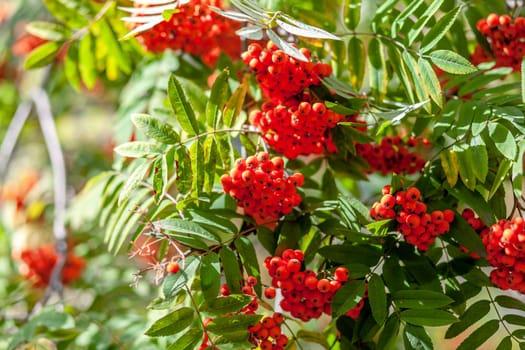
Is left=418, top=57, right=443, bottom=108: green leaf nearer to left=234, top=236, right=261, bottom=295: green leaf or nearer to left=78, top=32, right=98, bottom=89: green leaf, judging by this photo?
left=234, top=236, right=261, bottom=295: green leaf

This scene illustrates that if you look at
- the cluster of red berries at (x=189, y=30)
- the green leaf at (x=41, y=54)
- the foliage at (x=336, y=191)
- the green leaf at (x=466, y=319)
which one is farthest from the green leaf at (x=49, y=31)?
the green leaf at (x=466, y=319)

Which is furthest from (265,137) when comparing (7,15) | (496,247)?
(7,15)

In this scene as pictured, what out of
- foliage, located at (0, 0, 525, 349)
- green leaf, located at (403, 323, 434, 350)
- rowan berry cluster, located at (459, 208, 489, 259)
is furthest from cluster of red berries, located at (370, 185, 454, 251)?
green leaf, located at (403, 323, 434, 350)

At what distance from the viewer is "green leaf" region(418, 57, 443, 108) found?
5.95 feet

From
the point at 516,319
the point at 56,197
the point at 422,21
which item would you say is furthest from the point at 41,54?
the point at 516,319

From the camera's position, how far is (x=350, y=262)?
70.1 inches

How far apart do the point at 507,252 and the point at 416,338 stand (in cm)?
30

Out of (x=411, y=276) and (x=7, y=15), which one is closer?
(x=411, y=276)

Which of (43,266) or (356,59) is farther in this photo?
(43,266)

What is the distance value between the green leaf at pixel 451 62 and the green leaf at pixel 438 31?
32 millimetres

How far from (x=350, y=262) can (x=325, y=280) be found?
0.36 feet

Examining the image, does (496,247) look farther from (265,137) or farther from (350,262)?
(265,137)

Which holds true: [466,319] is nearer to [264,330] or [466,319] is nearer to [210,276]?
[264,330]

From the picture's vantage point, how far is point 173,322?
173 centimetres
